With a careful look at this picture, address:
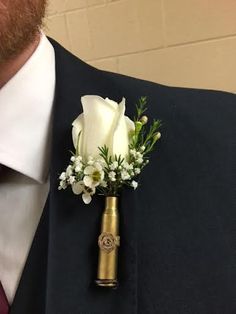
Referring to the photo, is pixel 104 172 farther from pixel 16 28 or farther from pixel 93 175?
pixel 16 28

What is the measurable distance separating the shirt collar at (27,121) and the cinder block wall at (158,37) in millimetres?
464

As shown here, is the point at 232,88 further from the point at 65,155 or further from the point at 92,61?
the point at 65,155

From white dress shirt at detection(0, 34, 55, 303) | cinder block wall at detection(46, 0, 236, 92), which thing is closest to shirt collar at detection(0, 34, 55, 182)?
white dress shirt at detection(0, 34, 55, 303)

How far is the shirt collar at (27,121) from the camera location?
0.61 meters

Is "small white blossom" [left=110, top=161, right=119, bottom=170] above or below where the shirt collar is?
below

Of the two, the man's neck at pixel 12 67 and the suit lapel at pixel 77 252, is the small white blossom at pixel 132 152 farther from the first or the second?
the man's neck at pixel 12 67

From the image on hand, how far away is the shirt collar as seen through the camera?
61cm

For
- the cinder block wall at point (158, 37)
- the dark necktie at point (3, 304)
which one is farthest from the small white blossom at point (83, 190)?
the cinder block wall at point (158, 37)

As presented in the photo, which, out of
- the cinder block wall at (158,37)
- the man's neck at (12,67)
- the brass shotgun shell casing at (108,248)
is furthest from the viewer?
the cinder block wall at (158,37)

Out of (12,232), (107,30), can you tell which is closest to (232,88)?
(107,30)

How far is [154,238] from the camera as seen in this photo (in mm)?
569

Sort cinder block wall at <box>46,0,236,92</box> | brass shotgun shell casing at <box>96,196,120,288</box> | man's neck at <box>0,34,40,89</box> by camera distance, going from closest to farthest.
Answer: brass shotgun shell casing at <box>96,196,120,288</box> → man's neck at <box>0,34,40,89</box> → cinder block wall at <box>46,0,236,92</box>

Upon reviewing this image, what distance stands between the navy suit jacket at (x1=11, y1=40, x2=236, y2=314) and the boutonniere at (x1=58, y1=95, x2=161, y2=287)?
0.01m

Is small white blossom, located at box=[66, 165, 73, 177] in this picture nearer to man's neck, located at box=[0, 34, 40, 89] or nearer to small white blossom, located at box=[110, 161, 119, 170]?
small white blossom, located at box=[110, 161, 119, 170]
